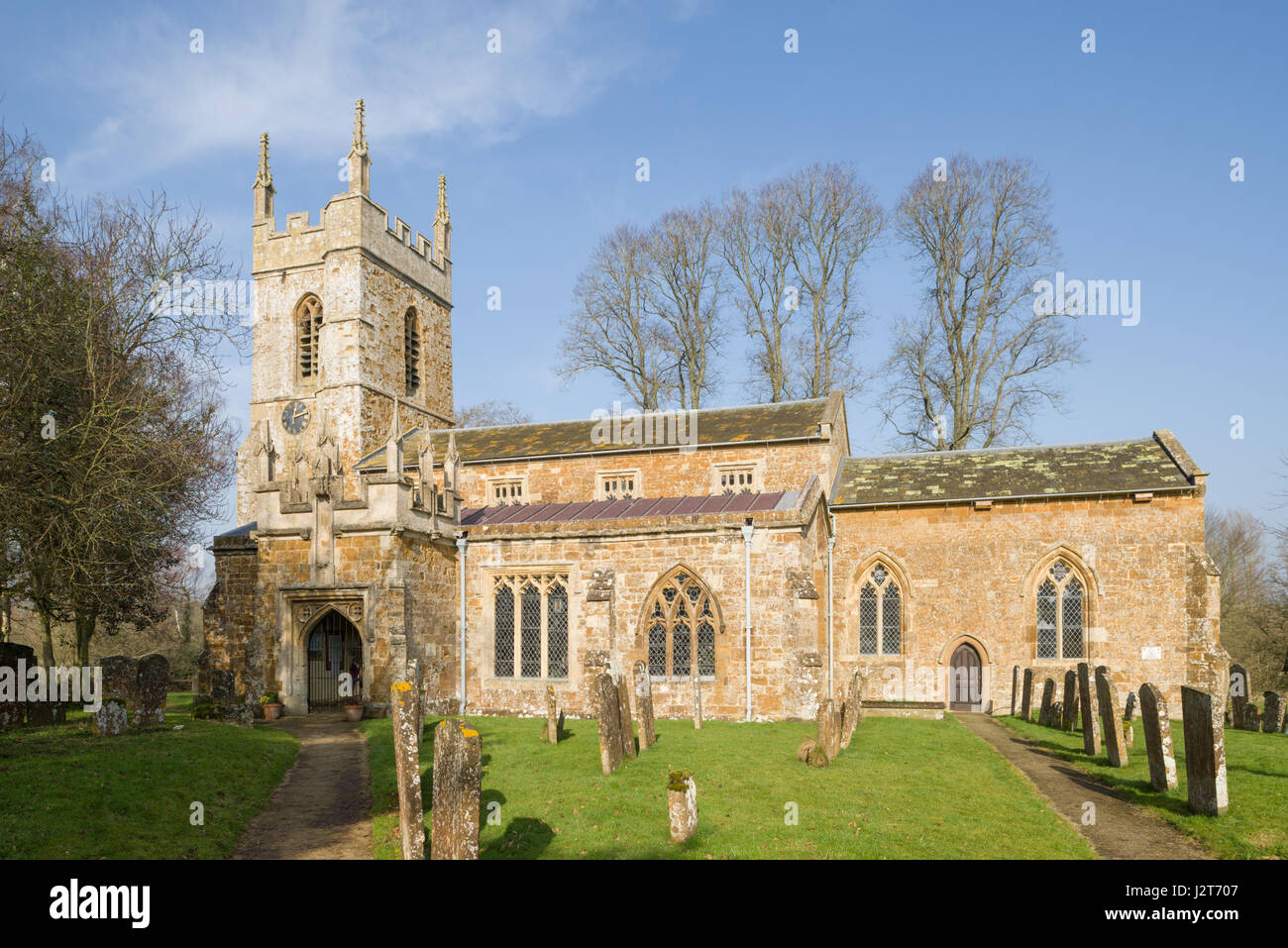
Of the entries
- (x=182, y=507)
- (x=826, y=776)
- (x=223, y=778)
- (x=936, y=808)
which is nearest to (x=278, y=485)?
(x=182, y=507)

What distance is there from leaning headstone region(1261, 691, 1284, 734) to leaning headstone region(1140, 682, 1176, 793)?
9.39 metres

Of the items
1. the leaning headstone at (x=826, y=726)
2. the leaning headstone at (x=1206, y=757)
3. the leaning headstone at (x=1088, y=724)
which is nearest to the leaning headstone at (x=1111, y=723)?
the leaning headstone at (x=1088, y=724)

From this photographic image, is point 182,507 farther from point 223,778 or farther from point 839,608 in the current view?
point 839,608

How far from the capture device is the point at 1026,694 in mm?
20469

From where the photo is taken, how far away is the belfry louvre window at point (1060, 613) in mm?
21859

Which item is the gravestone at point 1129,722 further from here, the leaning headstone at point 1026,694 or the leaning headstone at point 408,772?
the leaning headstone at point 408,772

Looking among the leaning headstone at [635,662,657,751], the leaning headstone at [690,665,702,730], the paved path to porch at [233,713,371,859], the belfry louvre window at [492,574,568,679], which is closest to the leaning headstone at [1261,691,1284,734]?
the leaning headstone at [690,665,702,730]

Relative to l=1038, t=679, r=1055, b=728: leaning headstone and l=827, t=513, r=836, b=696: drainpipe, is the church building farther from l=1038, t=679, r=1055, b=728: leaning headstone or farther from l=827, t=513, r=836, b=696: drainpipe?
l=1038, t=679, r=1055, b=728: leaning headstone

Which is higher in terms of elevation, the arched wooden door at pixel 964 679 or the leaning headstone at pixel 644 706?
the leaning headstone at pixel 644 706

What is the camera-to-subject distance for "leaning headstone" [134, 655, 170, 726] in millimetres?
15234

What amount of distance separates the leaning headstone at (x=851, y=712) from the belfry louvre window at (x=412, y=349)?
22376mm

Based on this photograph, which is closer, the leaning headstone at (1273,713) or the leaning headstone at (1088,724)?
the leaning headstone at (1088,724)

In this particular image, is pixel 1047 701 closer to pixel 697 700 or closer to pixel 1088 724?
pixel 1088 724
